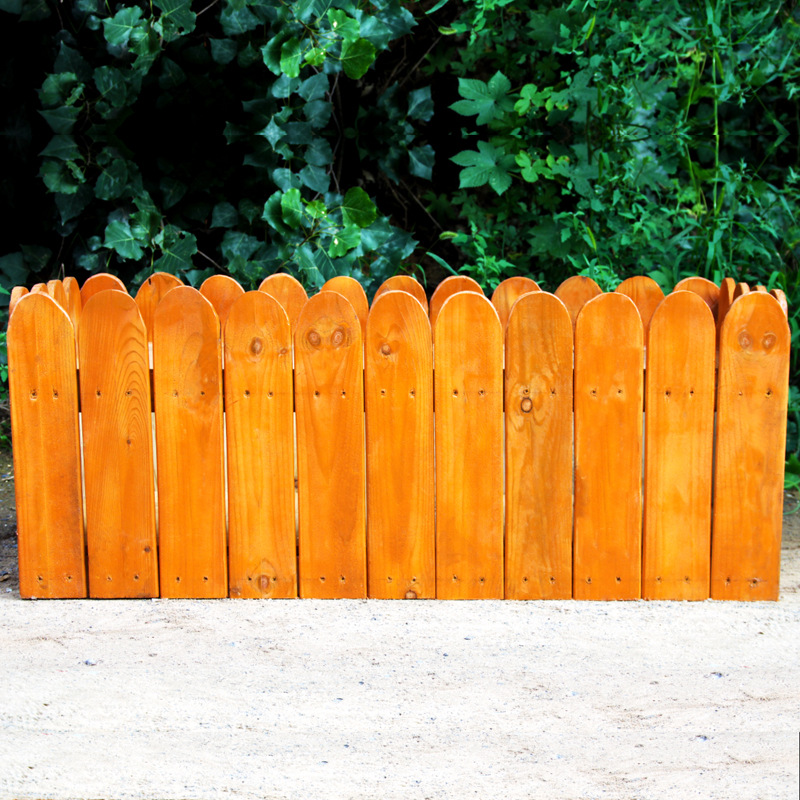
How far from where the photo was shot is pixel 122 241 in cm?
403

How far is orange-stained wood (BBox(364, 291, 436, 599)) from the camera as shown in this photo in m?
2.63

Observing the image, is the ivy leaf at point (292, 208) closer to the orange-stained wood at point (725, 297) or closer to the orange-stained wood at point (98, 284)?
the orange-stained wood at point (98, 284)

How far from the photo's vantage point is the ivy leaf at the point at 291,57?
3.79m

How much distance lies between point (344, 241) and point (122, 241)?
902 millimetres

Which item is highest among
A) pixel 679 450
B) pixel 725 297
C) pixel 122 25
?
pixel 122 25

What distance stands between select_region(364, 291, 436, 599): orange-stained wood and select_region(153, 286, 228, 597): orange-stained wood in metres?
0.41

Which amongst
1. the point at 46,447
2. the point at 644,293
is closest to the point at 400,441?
the point at 46,447

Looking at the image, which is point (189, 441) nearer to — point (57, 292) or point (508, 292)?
point (57, 292)

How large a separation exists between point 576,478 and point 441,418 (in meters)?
0.40

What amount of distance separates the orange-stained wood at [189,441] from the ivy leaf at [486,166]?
1.92m

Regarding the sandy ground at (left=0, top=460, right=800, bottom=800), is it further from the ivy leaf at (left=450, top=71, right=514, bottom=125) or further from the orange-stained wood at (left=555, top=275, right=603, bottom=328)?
the ivy leaf at (left=450, top=71, right=514, bottom=125)

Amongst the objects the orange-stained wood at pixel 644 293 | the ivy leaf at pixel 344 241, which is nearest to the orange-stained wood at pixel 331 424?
the orange-stained wood at pixel 644 293

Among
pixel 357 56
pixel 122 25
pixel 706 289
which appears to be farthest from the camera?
pixel 357 56

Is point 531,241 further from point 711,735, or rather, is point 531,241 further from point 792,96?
point 711,735
